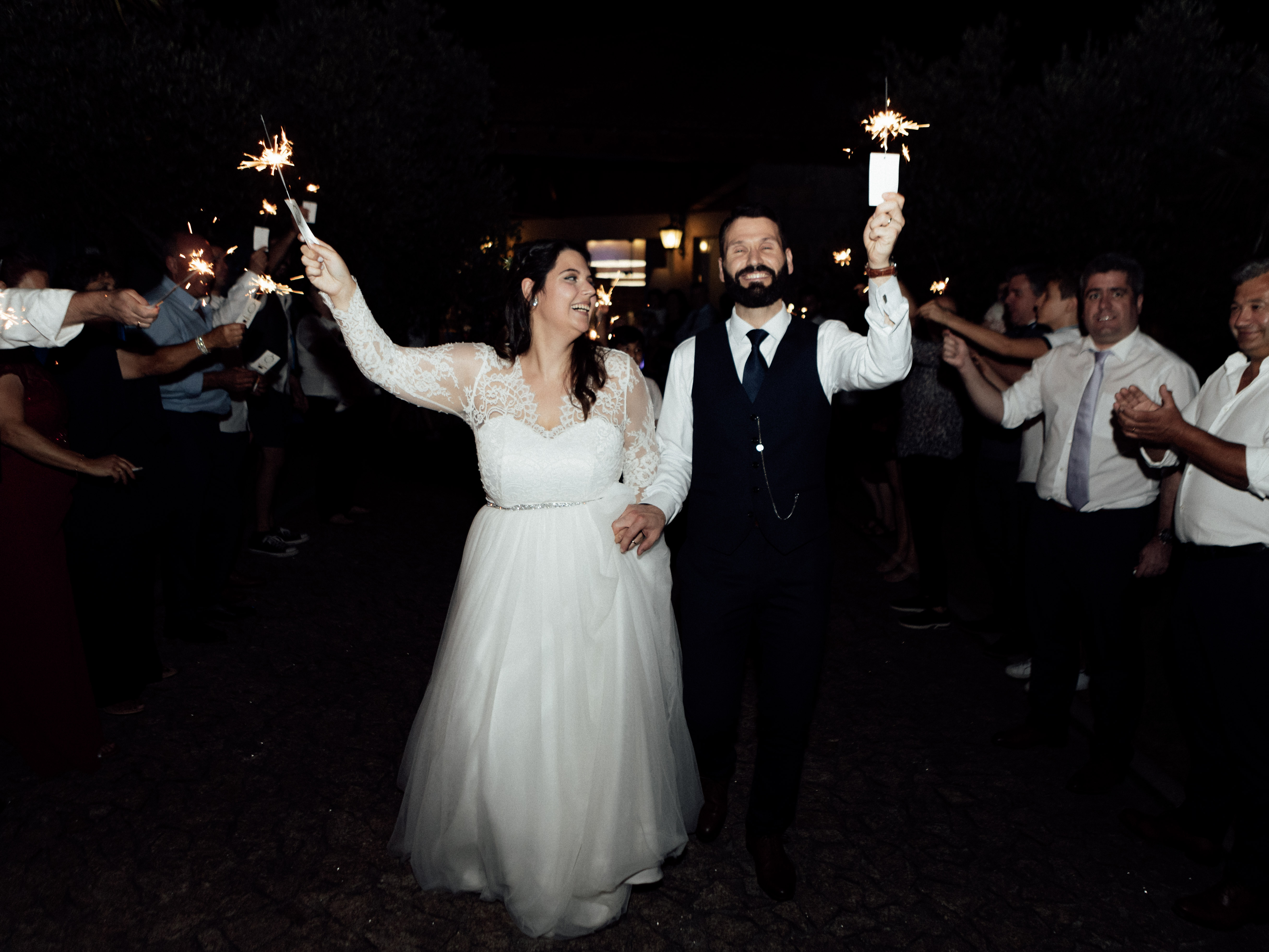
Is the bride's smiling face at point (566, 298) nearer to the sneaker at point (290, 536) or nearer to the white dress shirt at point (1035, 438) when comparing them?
the white dress shirt at point (1035, 438)

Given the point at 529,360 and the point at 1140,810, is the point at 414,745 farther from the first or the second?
the point at 1140,810

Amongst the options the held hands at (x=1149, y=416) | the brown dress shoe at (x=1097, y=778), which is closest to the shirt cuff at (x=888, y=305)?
the held hands at (x=1149, y=416)

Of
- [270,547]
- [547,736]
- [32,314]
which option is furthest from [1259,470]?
[270,547]

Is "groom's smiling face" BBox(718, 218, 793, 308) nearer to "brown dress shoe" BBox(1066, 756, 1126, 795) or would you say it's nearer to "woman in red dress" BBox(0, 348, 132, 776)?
"brown dress shoe" BBox(1066, 756, 1126, 795)

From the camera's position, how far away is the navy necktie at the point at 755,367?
3.34 m

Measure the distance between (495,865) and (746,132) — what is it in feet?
72.0

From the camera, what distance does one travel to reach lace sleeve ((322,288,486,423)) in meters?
3.25

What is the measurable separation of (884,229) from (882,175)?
245 millimetres

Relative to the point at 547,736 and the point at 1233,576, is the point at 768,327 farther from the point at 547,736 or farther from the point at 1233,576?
the point at 1233,576

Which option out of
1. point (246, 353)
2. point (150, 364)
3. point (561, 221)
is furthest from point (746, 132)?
point (150, 364)

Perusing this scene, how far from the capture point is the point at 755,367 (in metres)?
3.36

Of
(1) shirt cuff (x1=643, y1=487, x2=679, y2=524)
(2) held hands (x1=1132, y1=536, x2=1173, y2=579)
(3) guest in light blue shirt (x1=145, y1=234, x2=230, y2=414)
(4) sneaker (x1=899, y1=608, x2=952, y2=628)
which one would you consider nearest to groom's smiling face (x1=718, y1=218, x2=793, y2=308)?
(1) shirt cuff (x1=643, y1=487, x2=679, y2=524)

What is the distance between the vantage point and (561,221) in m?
34.5

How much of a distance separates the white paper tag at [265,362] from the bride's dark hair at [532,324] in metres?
3.22
